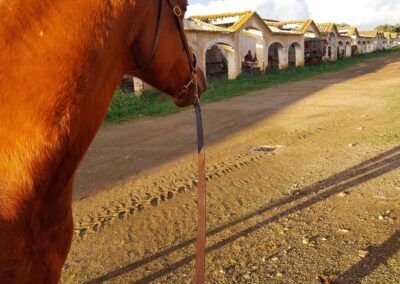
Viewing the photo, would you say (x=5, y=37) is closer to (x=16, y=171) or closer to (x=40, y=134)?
(x=40, y=134)

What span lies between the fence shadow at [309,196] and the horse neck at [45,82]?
2127mm

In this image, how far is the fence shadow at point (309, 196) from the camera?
10.8 feet

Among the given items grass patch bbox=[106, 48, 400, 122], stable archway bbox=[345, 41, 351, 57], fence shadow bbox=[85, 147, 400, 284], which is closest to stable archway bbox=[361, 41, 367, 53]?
stable archway bbox=[345, 41, 351, 57]

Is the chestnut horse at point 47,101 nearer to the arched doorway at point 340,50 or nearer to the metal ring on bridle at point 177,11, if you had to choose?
the metal ring on bridle at point 177,11

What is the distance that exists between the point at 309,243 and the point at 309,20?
102 feet

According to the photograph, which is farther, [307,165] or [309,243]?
[307,165]

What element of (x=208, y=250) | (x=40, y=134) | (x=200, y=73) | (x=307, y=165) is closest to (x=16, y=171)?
(x=40, y=134)

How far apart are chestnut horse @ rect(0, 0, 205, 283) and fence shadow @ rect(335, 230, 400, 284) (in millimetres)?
2412

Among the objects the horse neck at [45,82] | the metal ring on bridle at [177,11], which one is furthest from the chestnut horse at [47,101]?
the metal ring on bridle at [177,11]

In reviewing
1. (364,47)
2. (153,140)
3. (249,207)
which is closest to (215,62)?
(153,140)

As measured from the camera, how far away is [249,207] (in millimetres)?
4355

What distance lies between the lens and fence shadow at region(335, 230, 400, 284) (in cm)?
302

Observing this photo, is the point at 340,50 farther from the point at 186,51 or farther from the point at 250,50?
the point at 186,51

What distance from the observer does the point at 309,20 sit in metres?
31.4
